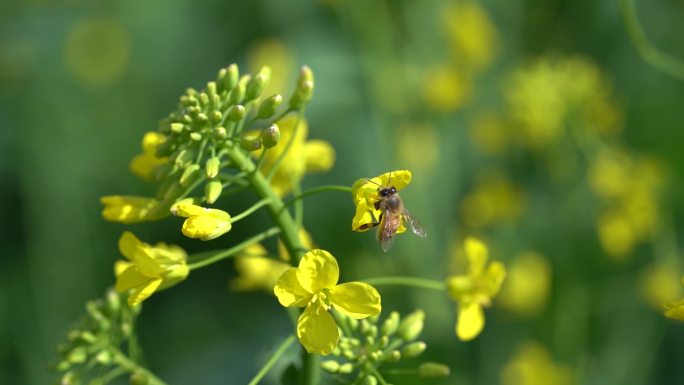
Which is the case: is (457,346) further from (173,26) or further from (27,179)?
(173,26)

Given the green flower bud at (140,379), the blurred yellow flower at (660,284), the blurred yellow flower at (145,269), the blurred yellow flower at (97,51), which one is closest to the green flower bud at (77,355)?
the green flower bud at (140,379)

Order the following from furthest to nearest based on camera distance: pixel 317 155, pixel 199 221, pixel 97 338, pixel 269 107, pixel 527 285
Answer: pixel 527 285, pixel 317 155, pixel 97 338, pixel 269 107, pixel 199 221

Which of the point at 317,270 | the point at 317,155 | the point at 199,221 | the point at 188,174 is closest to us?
the point at 317,270

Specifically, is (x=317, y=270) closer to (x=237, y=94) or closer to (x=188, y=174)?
(x=188, y=174)

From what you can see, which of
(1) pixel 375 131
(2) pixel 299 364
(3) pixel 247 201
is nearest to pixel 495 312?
(1) pixel 375 131

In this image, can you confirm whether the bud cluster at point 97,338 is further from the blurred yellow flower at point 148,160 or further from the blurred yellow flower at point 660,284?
the blurred yellow flower at point 660,284

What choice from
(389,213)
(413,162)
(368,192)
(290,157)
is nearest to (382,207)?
(389,213)

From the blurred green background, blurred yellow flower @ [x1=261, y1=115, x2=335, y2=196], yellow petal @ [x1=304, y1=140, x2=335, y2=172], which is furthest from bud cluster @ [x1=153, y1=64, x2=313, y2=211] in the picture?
the blurred green background
